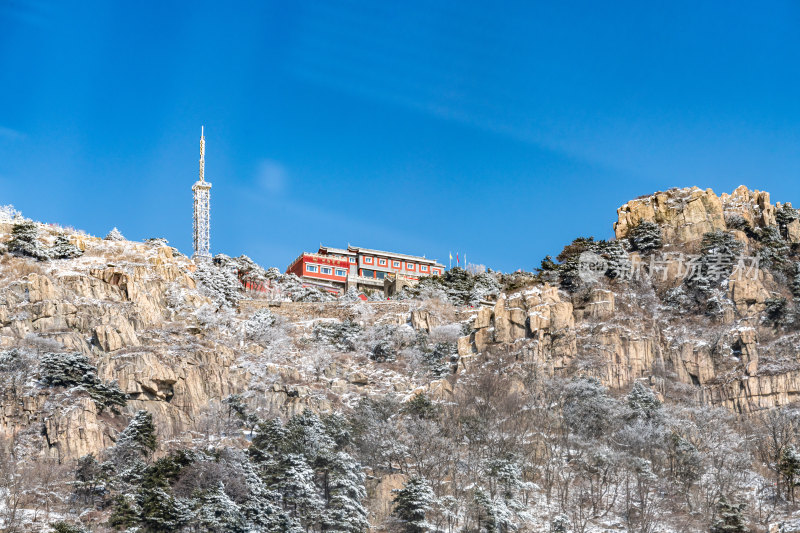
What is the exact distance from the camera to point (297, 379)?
61688mm

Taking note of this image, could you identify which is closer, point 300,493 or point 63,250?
point 300,493

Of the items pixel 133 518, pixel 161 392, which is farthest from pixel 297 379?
pixel 133 518

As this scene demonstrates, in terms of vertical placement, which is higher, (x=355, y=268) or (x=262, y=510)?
(x=355, y=268)

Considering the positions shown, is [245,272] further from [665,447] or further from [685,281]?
[665,447]

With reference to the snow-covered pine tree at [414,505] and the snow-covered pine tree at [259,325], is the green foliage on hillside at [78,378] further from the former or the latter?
the snow-covered pine tree at [414,505]

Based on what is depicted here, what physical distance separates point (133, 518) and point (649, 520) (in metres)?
24.2

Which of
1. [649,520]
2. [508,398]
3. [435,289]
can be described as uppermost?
[435,289]

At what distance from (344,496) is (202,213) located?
43804 millimetres

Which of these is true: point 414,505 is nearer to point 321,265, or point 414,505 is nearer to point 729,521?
point 729,521

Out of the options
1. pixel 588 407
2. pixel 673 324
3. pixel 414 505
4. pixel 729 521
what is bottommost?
pixel 729 521

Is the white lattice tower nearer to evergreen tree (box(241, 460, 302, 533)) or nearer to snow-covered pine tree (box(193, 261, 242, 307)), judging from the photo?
snow-covered pine tree (box(193, 261, 242, 307))

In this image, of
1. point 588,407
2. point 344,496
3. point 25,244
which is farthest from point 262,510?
point 25,244

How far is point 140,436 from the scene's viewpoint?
4966cm

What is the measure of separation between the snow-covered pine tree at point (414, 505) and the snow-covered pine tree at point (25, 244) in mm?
32459
